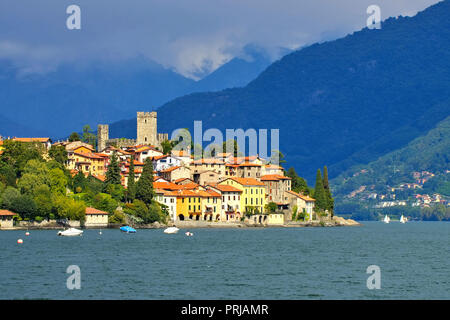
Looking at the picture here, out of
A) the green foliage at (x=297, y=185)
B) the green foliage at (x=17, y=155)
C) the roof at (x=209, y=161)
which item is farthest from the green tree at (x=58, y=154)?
the green foliage at (x=297, y=185)

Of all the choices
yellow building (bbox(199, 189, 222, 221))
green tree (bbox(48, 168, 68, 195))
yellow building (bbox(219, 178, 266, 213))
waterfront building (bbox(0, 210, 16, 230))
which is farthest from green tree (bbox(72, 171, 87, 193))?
yellow building (bbox(219, 178, 266, 213))

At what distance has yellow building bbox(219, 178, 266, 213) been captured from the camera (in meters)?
134

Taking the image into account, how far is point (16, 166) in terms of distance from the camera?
119188 mm

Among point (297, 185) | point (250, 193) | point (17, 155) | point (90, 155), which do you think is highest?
point (90, 155)

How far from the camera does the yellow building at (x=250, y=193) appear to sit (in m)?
134

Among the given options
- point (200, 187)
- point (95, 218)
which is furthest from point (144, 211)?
point (200, 187)

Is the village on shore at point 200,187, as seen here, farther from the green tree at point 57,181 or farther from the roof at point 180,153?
the green tree at point 57,181

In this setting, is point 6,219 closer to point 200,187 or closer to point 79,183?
point 79,183

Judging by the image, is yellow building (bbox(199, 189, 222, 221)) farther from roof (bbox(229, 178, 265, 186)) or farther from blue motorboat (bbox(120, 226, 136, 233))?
blue motorboat (bbox(120, 226, 136, 233))

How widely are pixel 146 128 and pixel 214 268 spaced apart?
4378 inches

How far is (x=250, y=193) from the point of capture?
442 feet
